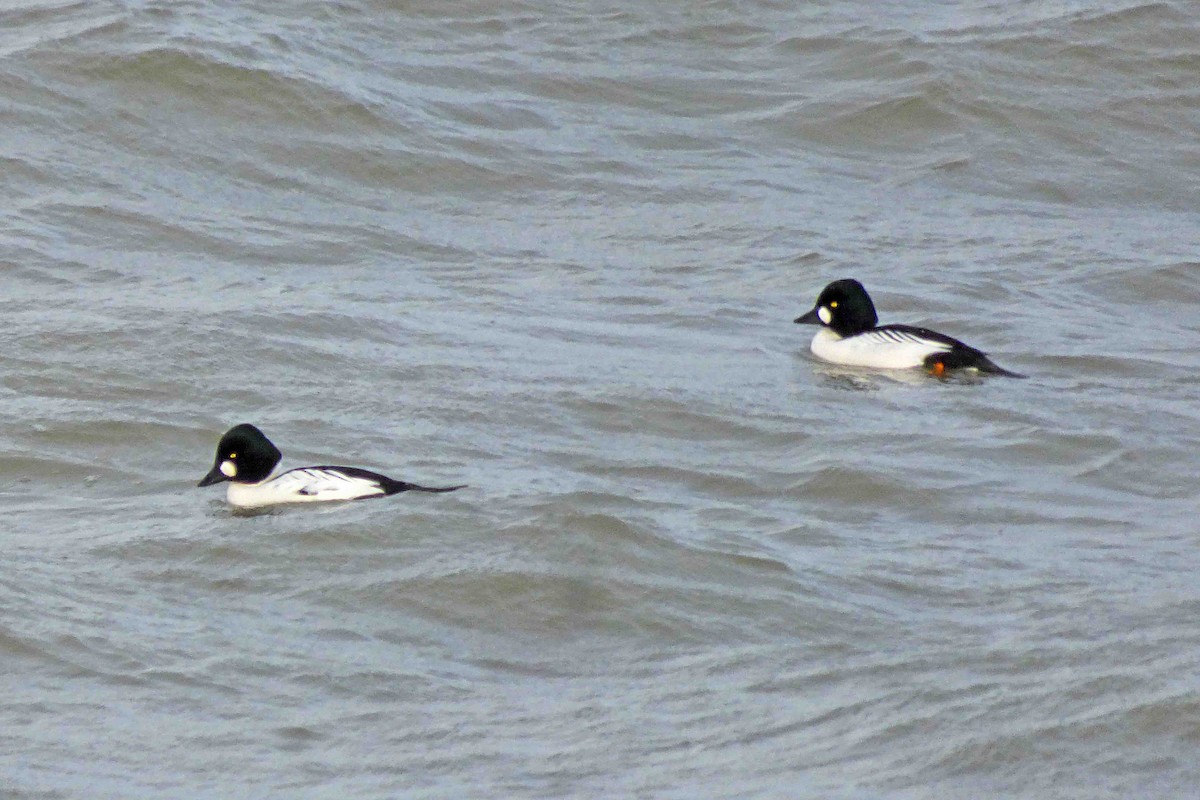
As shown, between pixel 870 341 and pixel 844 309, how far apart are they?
1.22ft

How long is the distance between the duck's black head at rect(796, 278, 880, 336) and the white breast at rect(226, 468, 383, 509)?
4.05 m

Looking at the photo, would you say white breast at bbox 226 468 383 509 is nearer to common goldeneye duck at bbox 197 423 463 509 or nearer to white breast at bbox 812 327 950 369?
common goldeneye duck at bbox 197 423 463 509

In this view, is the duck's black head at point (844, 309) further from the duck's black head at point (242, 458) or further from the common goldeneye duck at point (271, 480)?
the duck's black head at point (242, 458)

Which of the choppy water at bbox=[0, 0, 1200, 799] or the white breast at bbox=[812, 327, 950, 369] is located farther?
the white breast at bbox=[812, 327, 950, 369]

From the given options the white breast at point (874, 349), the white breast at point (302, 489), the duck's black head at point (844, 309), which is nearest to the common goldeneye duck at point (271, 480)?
the white breast at point (302, 489)

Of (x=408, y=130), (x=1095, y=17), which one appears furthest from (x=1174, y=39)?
(x=408, y=130)

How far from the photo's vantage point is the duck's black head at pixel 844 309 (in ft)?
40.9

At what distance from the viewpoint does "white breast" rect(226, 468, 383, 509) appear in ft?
29.9

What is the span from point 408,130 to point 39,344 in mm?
5600

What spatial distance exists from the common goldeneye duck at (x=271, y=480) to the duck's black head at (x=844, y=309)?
385 centimetres

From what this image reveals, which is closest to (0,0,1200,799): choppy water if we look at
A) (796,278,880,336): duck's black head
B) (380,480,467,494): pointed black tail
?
(380,480,467,494): pointed black tail

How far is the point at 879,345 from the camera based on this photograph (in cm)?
1226


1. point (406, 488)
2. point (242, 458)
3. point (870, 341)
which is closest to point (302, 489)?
point (242, 458)

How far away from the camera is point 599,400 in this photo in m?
10.8
